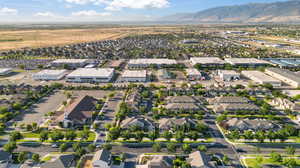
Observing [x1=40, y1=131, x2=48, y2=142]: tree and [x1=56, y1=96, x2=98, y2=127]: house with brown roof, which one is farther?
[x1=56, y1=96, x2=98, y2=127]: house with brown roof

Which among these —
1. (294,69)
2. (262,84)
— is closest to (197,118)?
(262,84)

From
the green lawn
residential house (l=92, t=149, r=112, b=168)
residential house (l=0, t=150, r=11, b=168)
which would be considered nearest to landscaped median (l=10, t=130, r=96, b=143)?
residential house (l=0, t=150, r=11, b=168)

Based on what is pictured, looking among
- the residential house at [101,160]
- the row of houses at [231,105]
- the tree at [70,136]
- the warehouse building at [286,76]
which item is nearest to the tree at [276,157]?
the row of houses at [231,105]

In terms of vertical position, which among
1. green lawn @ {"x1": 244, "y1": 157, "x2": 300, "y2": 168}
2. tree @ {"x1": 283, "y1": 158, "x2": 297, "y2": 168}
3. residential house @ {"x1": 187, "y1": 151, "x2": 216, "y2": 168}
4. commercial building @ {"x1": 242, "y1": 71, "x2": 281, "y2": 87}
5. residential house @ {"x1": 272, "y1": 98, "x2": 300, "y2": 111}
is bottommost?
green lawn @ {"x1": 244, "y1": 157, "x2": 300, "y2": 168}

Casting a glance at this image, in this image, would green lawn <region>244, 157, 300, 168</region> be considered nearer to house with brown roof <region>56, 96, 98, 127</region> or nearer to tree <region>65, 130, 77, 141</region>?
tree <region>65, 130, 77, 141</region>

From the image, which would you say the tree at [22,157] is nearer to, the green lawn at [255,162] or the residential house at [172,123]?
the residential house at [172,123]

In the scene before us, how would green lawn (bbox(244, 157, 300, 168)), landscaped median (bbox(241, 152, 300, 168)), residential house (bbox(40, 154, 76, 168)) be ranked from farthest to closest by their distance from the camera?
green lawn (bbox(244, 157, 300, 168)), landscaped median (bbox(241, 152, 300, 168)), residential house (bbox(40, 154, 76, 168))
